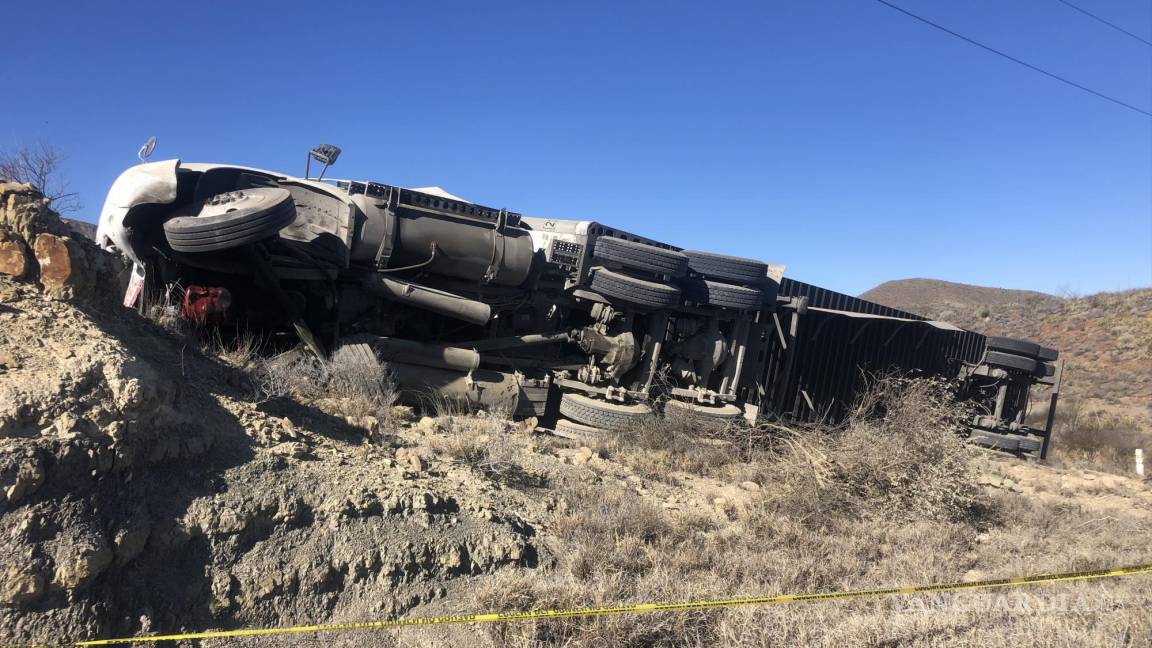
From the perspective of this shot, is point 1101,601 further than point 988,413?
No

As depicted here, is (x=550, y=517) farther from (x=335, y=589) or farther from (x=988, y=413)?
(x=988, y=413)

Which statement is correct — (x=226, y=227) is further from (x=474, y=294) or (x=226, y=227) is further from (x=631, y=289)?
(x=631, y=289)

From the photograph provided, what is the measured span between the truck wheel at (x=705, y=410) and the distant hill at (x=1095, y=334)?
19.3 m

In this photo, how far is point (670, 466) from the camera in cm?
809

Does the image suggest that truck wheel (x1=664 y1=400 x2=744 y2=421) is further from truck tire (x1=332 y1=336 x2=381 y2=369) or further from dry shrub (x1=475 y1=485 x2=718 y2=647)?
truck tire (x1=332 y1=336 x2=381 y2=369)

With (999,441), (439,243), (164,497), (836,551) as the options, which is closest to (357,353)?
(439,243)

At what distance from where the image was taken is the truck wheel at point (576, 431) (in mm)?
8531

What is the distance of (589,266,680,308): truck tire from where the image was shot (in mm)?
9141

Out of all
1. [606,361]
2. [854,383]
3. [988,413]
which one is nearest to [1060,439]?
[988,413]

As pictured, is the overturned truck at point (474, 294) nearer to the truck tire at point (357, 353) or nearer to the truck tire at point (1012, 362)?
the truck tire at point (357, 353)

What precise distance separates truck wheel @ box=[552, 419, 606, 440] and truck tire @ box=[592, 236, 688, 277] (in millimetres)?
2070

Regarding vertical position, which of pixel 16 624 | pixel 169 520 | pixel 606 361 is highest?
pixel 606 361

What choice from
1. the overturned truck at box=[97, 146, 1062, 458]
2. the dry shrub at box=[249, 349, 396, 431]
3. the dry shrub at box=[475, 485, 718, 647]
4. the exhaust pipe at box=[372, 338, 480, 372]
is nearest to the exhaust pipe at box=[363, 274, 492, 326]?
the overturned truck at box=[97, 146, 1062, 458]

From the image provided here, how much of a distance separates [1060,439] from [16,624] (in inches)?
850
